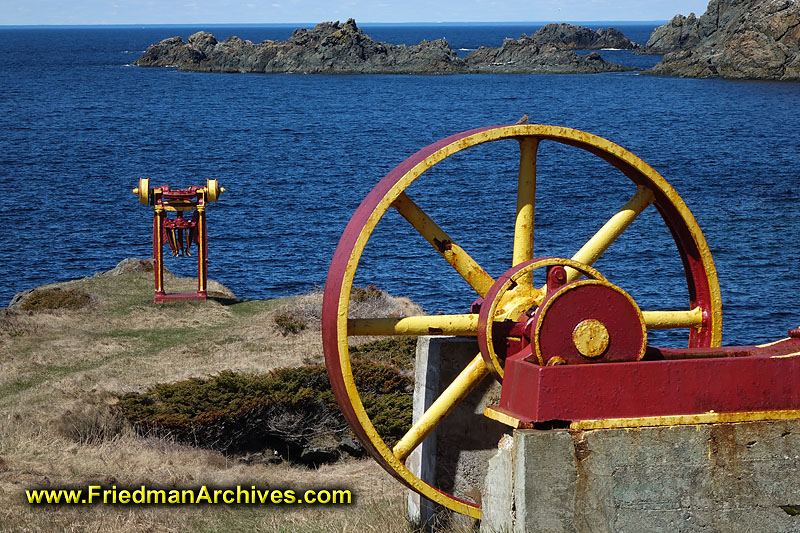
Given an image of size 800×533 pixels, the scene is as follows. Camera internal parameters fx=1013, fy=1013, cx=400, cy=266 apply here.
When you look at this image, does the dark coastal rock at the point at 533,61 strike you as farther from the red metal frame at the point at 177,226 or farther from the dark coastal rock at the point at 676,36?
the red metal frame at the point at 177,226

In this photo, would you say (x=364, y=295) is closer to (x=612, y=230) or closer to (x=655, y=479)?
(x=612, y=230)

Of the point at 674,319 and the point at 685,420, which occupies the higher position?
the point at 674,319

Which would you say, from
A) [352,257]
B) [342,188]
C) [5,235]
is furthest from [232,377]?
[342,188]

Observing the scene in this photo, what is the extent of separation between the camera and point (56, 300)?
73.3ft

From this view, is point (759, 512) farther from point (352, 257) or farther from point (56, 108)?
point (56, 108)

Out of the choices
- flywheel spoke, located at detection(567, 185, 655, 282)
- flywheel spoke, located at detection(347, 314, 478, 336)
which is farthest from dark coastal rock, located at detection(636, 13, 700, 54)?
flywheel spoke, located at detection(347, 314, 478, 336)

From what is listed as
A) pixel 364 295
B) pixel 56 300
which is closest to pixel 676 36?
pixel 364 295

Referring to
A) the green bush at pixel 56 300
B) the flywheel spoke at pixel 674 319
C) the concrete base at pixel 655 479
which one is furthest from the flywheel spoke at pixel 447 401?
the green bush at pixel 56 300

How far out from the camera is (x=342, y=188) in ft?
164

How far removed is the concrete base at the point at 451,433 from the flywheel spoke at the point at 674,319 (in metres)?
1.52

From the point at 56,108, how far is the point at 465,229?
64.9 metres

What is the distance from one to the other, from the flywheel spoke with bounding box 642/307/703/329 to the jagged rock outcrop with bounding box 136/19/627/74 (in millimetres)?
124330

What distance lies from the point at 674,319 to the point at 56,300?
1706 centimetres

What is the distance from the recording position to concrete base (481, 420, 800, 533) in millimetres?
6414
